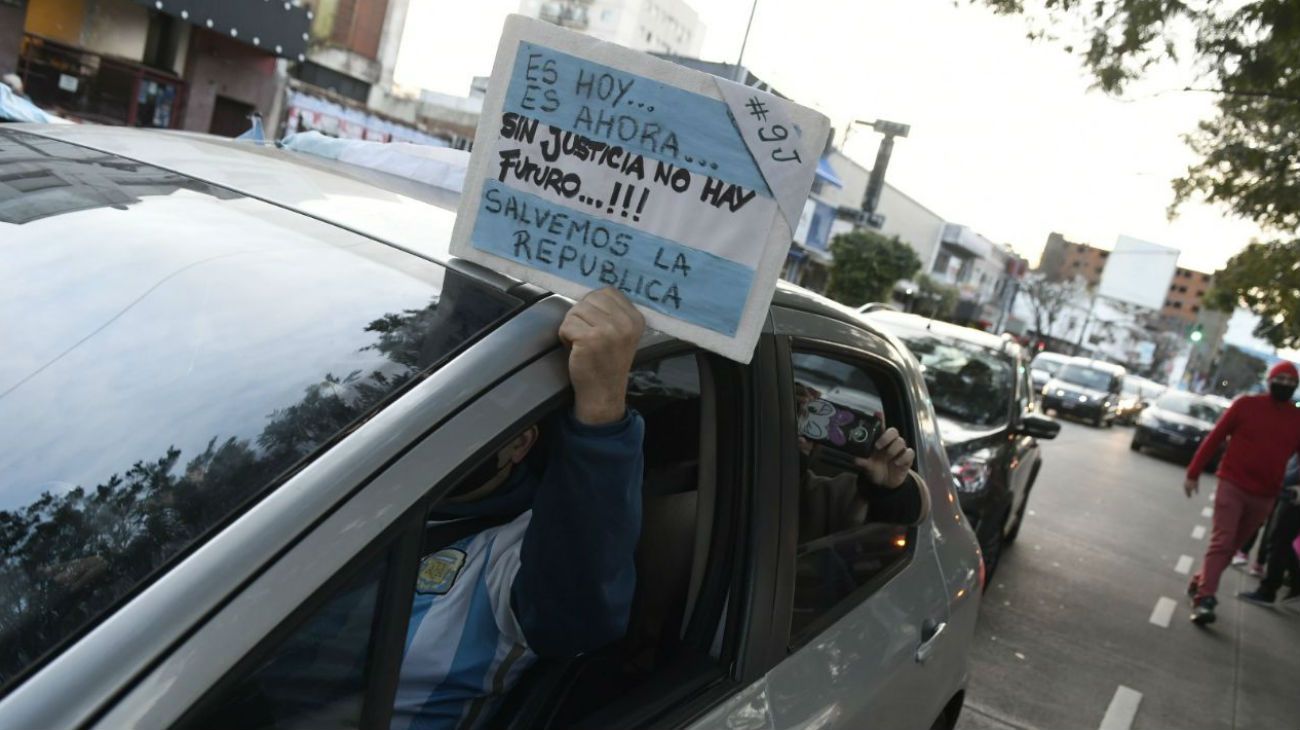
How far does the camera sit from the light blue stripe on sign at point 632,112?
5.16ft

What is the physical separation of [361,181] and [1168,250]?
87.2m

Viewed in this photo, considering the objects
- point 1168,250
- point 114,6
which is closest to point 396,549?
point 114,6

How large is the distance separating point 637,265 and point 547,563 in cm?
51

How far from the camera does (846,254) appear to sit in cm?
4338

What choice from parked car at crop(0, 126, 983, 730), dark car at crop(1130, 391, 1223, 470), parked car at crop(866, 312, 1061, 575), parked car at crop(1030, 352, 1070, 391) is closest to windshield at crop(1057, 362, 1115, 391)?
parked car at crop(1030, 352, 1070, 391)

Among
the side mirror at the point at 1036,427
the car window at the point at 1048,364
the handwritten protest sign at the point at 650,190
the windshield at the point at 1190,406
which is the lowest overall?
the car window at the point at 1048,364

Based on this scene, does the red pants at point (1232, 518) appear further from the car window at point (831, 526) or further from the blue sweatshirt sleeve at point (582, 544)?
the blue sweatshirt sleeve at point (582, 544)

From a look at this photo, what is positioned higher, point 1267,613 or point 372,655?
point 372,655

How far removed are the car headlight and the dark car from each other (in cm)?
1927

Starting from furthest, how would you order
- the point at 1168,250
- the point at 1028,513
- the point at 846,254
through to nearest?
the point at 1168,250 → the point at 846,254 → the point at 1028,513

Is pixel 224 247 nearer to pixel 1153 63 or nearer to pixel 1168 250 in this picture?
pixel 1153 63

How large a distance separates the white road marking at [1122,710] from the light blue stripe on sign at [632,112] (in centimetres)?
517

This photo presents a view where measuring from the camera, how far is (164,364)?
55.5 inches

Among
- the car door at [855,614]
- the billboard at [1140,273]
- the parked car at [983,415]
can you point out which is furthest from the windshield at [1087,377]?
the billboard at [1140,273]
